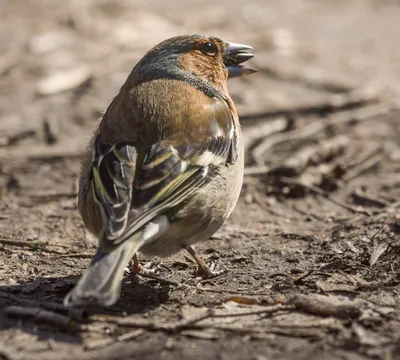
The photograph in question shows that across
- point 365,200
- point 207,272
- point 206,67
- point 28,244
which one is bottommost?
point 365,200

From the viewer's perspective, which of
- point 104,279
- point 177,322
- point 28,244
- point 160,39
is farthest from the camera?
point 160,39

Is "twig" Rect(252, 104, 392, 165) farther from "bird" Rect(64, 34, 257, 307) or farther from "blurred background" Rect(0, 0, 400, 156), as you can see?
"bird" Rect(64, 34, 257, 307)

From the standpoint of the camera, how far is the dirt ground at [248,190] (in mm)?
4434

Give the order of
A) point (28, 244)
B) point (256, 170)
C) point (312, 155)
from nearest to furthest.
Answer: point (28, 244)
point (256, 170)
point (312, 155)

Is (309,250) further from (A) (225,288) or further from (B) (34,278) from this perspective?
(B) (34,278)

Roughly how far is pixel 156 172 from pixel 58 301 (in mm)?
1011

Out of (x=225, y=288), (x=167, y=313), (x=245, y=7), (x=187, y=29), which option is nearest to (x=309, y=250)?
(x=225, y=288)

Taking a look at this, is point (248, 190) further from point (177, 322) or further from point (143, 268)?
point (177, 322)

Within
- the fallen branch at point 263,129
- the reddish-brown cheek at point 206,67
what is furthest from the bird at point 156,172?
the fallen branch at point 263,129

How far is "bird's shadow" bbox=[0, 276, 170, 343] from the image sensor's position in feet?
14.9

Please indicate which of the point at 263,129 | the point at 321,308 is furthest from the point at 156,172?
the point at 263,129

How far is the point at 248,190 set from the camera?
24.5 ft

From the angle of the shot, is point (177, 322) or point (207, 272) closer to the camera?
point (177, 322)

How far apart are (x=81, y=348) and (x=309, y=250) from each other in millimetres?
2228
